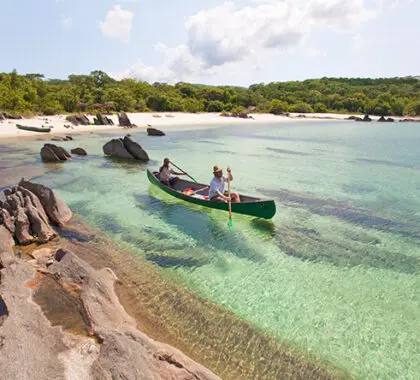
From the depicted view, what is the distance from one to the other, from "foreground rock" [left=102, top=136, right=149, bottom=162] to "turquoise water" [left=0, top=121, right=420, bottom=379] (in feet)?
14.0

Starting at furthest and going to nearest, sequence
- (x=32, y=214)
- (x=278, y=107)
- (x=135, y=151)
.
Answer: (x=278, y=107)
(x=135, y=151)
(x=32, y=214)

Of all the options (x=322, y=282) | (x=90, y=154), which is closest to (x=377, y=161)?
(x=322, y=282)

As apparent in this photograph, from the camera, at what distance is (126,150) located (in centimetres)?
2491

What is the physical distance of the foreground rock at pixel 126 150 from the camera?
80.1ft

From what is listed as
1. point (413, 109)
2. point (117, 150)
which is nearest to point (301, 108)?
point (413, 109)

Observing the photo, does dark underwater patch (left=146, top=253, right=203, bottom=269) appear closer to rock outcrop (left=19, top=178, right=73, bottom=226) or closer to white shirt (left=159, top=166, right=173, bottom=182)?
rock outcrop (left=19, top=178, right=73, bottom=226)

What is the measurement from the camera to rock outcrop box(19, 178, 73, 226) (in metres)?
10.8

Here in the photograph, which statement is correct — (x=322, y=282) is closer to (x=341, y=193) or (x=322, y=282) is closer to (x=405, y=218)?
(x=405, y=218)

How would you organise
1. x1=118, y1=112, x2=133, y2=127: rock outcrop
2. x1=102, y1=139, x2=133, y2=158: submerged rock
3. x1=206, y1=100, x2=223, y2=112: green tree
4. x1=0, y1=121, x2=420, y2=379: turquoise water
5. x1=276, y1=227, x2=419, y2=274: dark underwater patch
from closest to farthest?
1. x1=0, y1=121, x2=420, y2=379: turquoise water
2. x1=276, y1=227, x2=419, y2=274: dark underwater patch
3. x1=102, y1=139, x2=133, y2=158: submerged rock
4. x1=118, y1=112, x2=133, y2=127: rock outcrop
5. x1=206, y1=100, x2=223, y2=112: green tree

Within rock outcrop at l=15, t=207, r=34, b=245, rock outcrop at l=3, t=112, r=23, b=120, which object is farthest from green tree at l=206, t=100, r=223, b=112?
rock outcrop at l=15, t=207, r=34, b=245

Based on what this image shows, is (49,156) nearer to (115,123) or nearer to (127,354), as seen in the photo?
(127,354)

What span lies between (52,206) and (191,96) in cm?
8424

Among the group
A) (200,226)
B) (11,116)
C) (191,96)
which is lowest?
(200,226)

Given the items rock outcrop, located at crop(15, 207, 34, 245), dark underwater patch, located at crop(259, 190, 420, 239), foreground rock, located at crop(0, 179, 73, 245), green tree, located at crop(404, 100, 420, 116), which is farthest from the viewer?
green tree, located at crop(404, 100, 420, 116)
